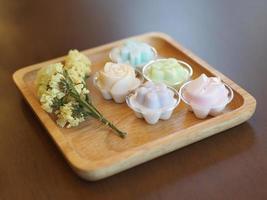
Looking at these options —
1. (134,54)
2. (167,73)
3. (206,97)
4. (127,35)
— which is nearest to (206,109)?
(206,97)

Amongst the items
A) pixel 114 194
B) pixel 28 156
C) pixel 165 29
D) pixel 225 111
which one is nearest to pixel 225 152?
pixel 225 111

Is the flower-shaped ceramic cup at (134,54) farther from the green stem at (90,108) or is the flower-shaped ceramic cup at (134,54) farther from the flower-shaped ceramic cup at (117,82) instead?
the green stem at (90,108)

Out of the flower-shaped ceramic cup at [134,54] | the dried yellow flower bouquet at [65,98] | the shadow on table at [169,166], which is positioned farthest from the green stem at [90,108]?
the flower-shaped ceramic cup at [134,54]

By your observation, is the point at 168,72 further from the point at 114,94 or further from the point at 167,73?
the point at 114,94

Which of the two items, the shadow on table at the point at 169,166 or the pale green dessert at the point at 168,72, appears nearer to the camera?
the shadow on table at the point at 169,166

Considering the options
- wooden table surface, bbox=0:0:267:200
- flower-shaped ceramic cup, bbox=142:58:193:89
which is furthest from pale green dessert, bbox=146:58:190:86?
wooden table surface, bbox=0:0:267:200

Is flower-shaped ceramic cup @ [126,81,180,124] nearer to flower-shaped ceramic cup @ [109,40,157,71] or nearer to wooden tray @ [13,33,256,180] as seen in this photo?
wooden tray @ [13,33,256,180]
